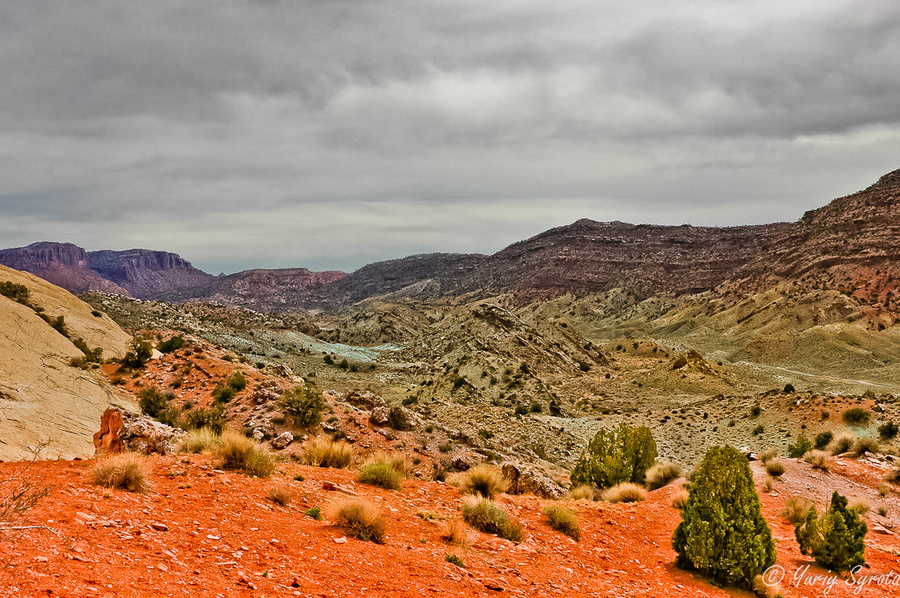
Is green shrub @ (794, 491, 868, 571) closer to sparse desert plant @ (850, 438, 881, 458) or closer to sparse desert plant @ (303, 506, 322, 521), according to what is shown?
sparse desert plant @ (303, 506, 322, 521)

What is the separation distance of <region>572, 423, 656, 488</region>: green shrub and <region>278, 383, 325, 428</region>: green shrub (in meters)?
9.90

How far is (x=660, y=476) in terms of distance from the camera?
56.1ft

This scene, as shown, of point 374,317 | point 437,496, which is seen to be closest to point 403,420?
point 437,496

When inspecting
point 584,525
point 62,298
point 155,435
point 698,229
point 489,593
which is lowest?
point 584,525

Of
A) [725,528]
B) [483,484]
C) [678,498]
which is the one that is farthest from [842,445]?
[483,484]

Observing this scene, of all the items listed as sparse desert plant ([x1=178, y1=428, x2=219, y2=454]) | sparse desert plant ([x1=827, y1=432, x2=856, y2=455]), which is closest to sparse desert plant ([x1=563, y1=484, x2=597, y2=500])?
sparse desert plant ([x1=178, y1=428, x2=219, y2=454])

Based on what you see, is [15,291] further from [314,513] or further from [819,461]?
[819,461]

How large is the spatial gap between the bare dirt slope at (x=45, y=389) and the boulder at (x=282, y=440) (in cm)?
552

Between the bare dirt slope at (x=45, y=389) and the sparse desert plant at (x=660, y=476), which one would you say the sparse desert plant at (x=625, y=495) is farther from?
the bare dirt slope at (x=45, y=389)

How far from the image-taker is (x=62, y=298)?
33.5 meters

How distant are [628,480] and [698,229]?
A: 569ft

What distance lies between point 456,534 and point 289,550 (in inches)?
119

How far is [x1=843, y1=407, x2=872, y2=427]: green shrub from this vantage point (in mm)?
29422

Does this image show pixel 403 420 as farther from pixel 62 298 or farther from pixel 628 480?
pixel 62 298
